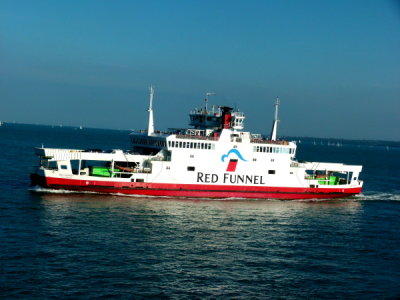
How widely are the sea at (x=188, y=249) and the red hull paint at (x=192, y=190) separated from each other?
3.47 ft

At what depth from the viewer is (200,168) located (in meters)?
46.6

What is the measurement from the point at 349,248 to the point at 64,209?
21869mm

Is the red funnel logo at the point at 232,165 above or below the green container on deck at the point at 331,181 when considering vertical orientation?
above

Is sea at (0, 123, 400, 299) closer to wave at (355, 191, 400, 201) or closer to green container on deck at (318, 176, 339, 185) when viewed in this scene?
green container on deck at (318, 176, 339, 185)

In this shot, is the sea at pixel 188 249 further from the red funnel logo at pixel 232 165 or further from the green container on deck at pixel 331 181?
the green container on deck at pixel 331 181

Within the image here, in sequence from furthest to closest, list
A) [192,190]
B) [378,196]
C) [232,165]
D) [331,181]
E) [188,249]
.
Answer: [378,196] < [331,181] < [232,165] < [192,190] < [188,249]

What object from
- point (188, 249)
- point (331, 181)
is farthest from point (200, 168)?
point (188, 249)

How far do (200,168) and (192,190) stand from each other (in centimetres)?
233

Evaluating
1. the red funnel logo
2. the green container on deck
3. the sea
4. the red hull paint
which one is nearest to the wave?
the red hull paint

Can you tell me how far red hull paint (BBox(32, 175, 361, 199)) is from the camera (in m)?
44.1

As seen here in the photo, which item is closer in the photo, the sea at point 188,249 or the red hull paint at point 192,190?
the sea at point 188,249

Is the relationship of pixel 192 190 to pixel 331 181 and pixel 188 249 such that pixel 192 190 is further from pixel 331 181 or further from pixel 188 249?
pixel 188 249

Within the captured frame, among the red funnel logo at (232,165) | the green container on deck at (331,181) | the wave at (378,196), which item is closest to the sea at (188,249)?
the red funnel logo at (232,165)

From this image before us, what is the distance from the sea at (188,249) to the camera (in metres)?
23.3
